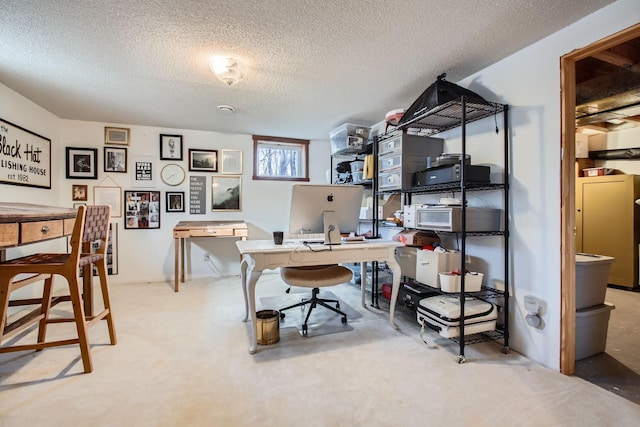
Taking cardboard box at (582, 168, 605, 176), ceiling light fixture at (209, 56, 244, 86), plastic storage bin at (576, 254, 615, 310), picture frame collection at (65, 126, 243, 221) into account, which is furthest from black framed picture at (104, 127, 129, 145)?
cardboard box at (582, 168, 605, 176)

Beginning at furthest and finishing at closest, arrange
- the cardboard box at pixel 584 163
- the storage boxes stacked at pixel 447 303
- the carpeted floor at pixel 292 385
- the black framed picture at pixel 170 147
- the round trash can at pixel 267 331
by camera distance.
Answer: the cardboard box at pixel 584 163
the black framed picture at pixel 170 147
the round trash can at pixel 267 331
the storage boxes stacked at pixel 447 303
the carpeted floor at pixel 292 385

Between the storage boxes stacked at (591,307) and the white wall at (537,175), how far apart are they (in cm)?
27

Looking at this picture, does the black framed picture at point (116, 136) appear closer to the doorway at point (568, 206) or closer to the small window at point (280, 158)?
the small window at point (280, 158)

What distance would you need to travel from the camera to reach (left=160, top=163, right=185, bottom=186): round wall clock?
13.7ft

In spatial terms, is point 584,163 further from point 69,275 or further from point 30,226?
point 30,226

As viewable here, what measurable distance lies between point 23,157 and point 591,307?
5.19m

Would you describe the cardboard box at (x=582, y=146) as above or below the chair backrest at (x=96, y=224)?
above

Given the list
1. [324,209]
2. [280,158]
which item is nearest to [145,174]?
[280,158]

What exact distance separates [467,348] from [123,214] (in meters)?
4.33

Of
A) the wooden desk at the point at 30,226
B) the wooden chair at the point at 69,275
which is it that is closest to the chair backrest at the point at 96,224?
the wooden chair at the point at 69,275

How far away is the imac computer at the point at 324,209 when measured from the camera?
7.70 ft

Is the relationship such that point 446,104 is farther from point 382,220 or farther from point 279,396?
point 279,396

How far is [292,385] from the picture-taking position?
174 centimetres

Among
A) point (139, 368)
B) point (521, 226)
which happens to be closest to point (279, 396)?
point (139, 368)
